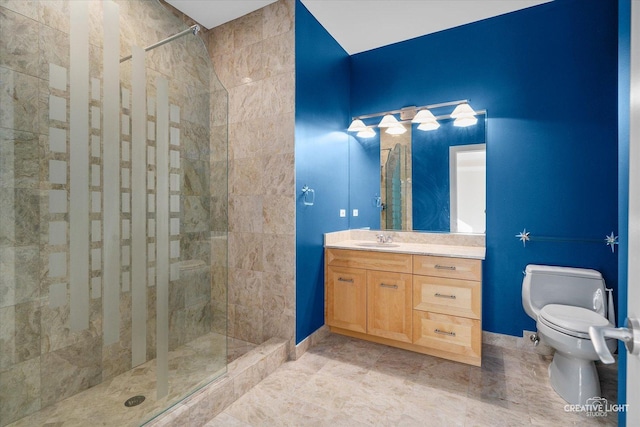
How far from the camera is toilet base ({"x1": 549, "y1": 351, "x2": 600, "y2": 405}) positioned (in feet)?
6.17

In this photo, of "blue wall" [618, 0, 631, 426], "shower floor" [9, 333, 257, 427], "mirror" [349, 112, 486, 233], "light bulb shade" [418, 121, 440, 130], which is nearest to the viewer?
"blue wall" [618, 0, 631, 426]

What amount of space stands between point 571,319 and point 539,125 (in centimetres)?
152

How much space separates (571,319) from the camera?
6.41 ft

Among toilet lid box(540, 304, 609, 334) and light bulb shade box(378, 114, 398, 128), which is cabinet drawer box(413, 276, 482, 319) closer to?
toilet lid box(540, 304, 609, 334)

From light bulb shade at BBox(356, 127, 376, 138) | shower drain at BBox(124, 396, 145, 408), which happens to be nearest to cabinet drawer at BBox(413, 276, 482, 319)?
light bulb shade at BBox(356, 127, 376, 138)

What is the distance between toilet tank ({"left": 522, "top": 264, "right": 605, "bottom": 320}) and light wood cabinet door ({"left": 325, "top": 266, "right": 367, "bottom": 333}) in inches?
50.9

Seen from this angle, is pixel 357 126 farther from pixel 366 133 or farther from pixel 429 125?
pixel 429 125

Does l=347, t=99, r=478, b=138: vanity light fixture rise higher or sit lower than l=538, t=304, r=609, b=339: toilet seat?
higher

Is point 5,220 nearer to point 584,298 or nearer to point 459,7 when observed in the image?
point 459,7

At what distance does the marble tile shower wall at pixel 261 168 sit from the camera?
252cm

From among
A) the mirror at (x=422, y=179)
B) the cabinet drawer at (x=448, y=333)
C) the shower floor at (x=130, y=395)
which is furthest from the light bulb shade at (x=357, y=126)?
the shower floor at (x=130, y=395)

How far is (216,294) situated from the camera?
2.24 m

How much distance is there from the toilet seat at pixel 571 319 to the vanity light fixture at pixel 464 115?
1620 mm

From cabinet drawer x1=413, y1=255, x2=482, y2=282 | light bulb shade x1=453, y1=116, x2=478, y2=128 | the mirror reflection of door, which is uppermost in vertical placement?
light bulb shade x1=453, y1=116, x2=478, y2=128
